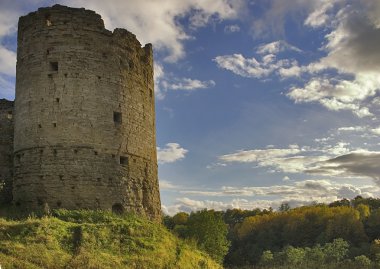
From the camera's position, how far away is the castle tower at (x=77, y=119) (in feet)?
57.0

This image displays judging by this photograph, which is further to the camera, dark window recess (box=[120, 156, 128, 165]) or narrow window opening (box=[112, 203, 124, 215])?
dark window recess (box=[120, 156, 128, 165])

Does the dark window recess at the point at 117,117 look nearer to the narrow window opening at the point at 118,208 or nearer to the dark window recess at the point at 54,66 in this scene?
the dark window recess at the point at 54,66

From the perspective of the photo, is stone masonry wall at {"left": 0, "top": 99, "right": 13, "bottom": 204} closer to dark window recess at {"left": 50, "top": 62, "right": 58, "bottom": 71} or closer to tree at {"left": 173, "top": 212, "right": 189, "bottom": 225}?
dark window recess at {"left": 50, "top": 62, "right": 58, "bottom": 71}

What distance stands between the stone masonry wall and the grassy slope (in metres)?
5.03

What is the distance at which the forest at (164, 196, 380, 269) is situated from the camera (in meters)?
31.5

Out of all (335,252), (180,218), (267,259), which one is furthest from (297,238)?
(180,218)

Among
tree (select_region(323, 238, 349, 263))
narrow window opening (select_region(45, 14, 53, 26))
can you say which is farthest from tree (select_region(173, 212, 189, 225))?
narrow window opening (select_region(45, 14, 53, 26))

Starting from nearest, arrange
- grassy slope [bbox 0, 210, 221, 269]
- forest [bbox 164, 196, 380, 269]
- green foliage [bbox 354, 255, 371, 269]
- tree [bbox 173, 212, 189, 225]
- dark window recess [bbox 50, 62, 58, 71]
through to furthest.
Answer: grassy slope [bbox 0, 210, 221, 269] → dark window recess [bbox 50, 62, 58, 71] → forest [bbox 164, 196, 380, 269] → green foliage [bbox 354, 255, 371, 269] → tree [bbox 173, 212, 189, 225]

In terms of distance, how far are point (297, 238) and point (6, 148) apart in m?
52.7

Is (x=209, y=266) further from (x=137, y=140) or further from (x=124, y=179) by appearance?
(x=137, y=140)

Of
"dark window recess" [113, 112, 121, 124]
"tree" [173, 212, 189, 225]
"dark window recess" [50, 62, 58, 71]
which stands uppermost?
"dark window recess" [50, 62, 58, 71]

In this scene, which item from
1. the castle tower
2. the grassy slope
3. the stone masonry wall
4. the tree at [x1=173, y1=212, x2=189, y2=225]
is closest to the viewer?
the grassy slope

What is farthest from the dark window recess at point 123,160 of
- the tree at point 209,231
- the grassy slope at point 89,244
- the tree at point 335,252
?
the tree at point 335,252

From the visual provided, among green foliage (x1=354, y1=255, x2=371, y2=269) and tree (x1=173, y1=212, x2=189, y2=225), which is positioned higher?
tree (x1=173, y1=212, x2=189, y2=225)
